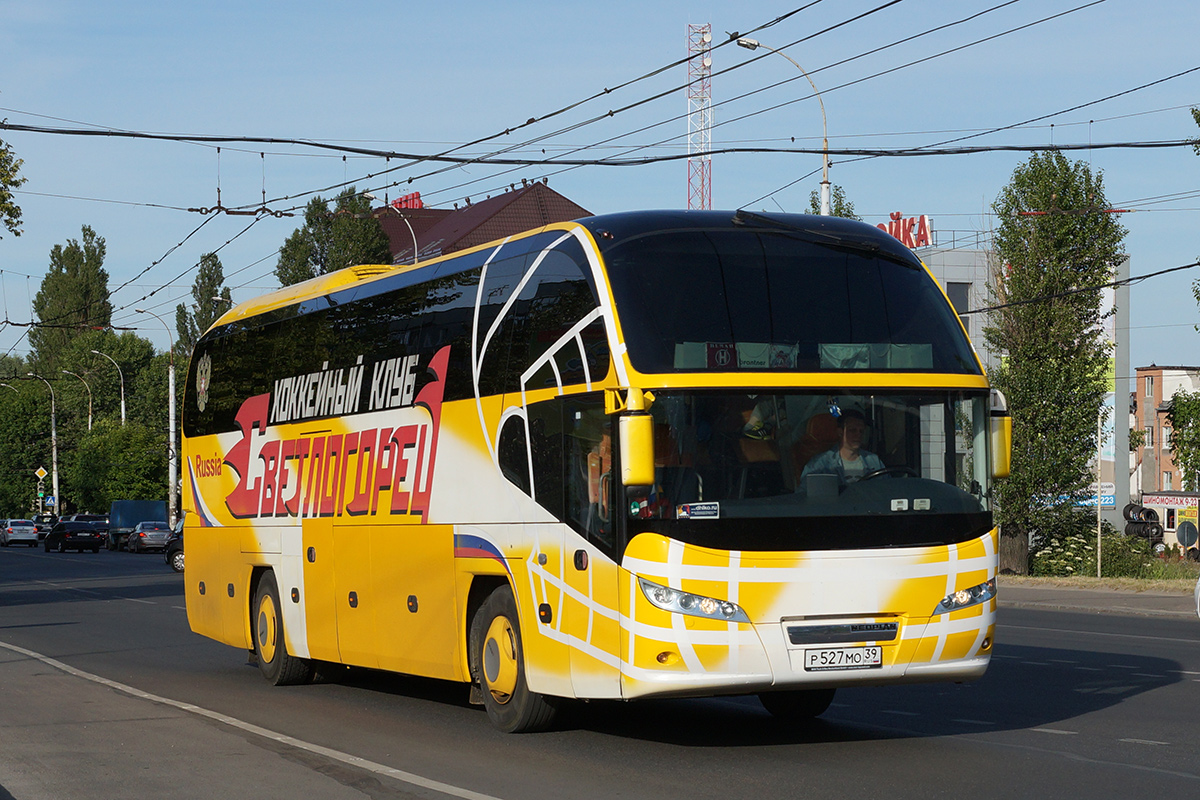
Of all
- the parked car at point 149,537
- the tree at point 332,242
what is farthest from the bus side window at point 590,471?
the tree at point 332,242

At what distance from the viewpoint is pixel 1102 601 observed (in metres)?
27.2

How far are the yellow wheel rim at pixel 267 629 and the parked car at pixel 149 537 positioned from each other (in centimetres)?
4608

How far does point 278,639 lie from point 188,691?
115 cm

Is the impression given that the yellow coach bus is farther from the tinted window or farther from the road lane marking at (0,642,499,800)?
the road lane marking at (0,642,499,800)

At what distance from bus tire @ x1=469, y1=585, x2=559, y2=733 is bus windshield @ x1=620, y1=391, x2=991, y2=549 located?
6.13ft

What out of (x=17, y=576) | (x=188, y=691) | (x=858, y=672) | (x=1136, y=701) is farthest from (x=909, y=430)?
(x=17, y=576)

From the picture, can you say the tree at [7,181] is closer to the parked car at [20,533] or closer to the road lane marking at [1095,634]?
the road lane marking at [1095,634]

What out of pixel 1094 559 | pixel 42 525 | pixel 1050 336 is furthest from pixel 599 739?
pixel 42 525

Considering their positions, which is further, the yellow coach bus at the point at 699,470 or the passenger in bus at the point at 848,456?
the passenger in bus at the point at 848,456

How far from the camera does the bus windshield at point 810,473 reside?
9.42 meters

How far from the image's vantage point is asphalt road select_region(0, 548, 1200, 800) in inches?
346

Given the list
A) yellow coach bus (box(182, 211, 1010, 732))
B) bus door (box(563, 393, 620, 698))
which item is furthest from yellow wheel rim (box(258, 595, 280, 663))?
bus door (box(563, 393, 620, 698))

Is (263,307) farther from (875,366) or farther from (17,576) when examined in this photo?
(17,576)

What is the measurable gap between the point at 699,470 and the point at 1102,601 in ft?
64.4
